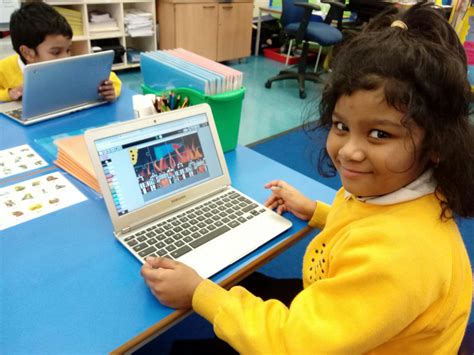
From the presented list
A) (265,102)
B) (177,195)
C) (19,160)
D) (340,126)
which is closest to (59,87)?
(19,160)

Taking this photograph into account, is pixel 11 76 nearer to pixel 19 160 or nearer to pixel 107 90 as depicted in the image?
pixel 107 90

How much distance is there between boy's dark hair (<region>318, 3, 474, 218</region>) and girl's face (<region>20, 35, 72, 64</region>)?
136cm

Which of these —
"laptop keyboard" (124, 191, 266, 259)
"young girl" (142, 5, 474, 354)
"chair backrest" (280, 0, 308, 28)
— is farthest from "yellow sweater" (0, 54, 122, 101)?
"chair backrest" (280, 0, 308, 28)

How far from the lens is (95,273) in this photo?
2.38ft

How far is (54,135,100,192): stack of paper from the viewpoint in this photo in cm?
98

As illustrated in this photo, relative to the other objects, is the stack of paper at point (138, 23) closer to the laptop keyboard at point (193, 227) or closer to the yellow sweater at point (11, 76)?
the yellow sweater at point (11, 76)

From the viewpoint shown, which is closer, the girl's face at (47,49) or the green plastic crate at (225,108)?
the green plastic crate at (225,108)

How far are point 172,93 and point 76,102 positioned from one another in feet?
1.64

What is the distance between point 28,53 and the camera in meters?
1.59

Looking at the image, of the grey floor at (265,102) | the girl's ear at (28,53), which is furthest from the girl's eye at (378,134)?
the grey floor at (265,102)

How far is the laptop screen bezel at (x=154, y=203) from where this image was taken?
774mm

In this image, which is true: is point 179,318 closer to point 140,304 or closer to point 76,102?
point 140,304

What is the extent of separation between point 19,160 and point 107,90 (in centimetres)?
51

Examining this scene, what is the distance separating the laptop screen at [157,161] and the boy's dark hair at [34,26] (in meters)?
1.02
